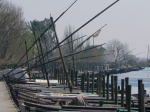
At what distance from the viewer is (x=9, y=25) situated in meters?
89.0

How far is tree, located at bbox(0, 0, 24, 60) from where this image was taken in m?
87.0

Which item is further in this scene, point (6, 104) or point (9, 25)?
point (9, 25)

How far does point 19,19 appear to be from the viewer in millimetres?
90500

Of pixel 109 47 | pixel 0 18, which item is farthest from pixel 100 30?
pixel 109 47

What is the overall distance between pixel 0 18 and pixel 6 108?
58.7 m

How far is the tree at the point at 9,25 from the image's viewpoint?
87.0 metres

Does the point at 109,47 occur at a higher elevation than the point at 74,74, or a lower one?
higher

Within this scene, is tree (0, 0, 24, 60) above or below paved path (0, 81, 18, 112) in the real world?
above

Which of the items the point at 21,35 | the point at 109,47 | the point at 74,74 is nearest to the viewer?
the point at 74,74

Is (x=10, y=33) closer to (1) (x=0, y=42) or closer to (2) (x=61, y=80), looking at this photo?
(1) (x=0, y=42)

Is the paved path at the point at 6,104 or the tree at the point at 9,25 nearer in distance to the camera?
the paved path at the point at 6,104

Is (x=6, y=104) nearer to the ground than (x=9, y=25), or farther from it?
nearer to the ground

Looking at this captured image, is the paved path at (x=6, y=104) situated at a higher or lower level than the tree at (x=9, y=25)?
lower

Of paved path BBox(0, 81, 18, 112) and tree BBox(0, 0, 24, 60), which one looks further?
tree BBox(0, 0, 24, 60)
